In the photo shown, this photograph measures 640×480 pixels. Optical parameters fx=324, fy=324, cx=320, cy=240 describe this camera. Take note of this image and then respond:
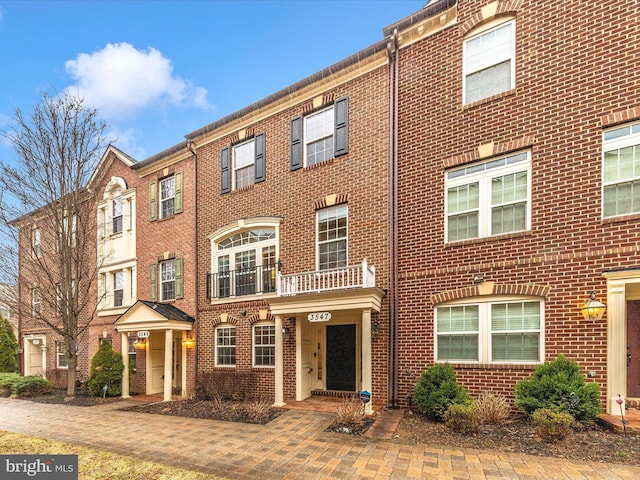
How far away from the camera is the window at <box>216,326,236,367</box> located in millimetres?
11281

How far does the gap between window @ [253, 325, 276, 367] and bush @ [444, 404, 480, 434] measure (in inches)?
226

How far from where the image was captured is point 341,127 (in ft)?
31.6

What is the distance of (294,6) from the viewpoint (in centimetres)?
1423

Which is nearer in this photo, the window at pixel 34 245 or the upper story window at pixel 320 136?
the upper story window at pixel 320 136

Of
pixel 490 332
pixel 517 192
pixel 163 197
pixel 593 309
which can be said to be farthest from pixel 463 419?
pixel 163 197

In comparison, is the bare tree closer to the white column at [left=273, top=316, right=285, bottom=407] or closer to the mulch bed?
the white column at [left=273, top=316, right=285, bottom=407]

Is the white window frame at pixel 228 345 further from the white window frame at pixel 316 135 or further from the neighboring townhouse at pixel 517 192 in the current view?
the white window frame at pixel 316 135

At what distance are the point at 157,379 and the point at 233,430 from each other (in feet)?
26.2

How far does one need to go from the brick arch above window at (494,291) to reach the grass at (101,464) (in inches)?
227

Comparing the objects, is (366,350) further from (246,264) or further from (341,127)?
(341,127)

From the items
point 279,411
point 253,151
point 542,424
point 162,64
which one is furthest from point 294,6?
point 162,64

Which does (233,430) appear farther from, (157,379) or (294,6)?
(294,6)

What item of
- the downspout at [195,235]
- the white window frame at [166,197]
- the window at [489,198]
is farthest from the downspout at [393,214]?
the white window frame at [166,197]

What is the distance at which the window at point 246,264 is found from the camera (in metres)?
10.8
